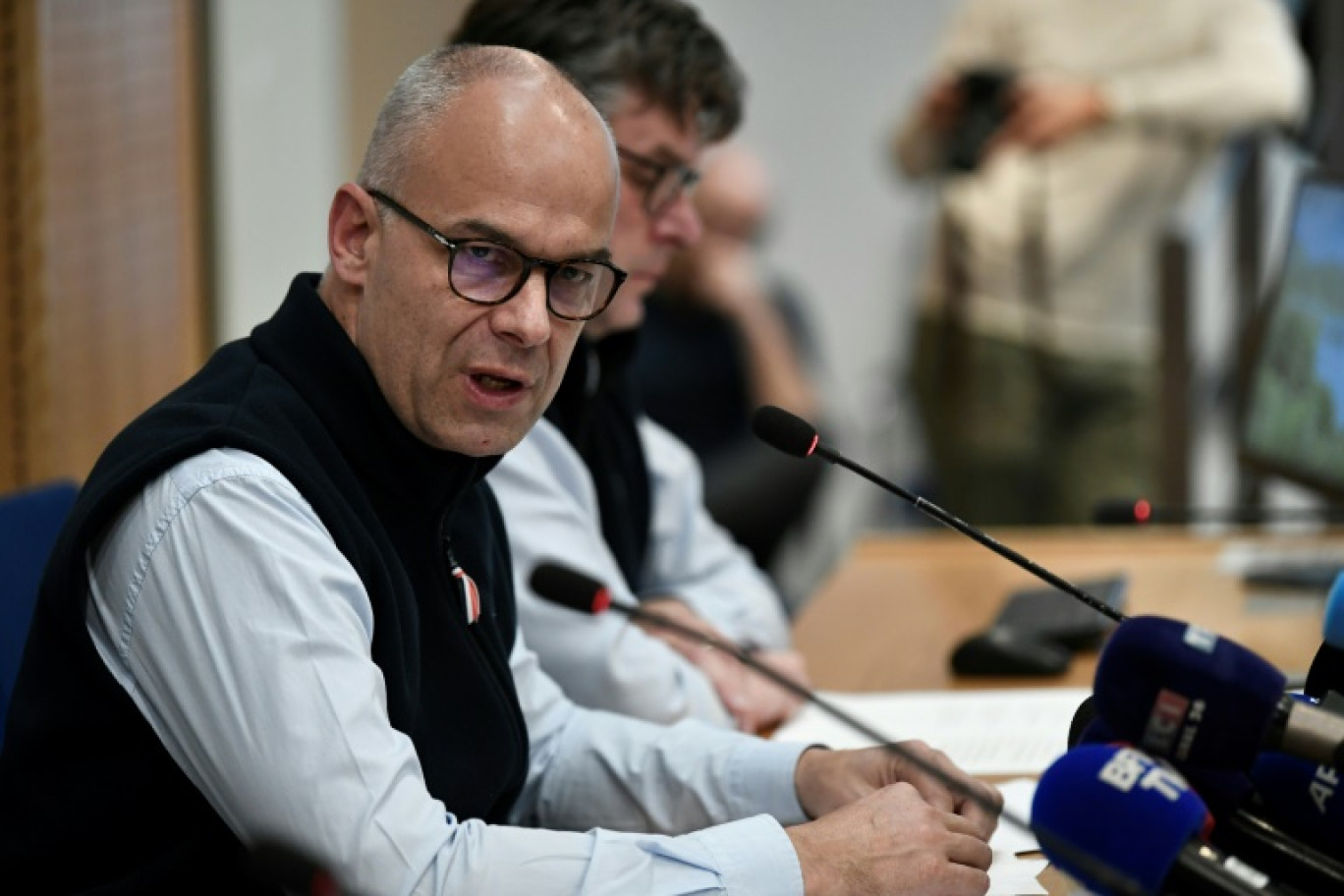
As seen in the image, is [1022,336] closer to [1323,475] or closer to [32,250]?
[1323,475]

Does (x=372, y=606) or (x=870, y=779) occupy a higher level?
(x=372, y=606)

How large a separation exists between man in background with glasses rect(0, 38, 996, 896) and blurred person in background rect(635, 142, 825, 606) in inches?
83.1

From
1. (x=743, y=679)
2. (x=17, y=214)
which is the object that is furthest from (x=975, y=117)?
(x=743, y=679)

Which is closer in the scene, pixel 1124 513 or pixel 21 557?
pixel 21 557

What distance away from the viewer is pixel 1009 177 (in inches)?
157

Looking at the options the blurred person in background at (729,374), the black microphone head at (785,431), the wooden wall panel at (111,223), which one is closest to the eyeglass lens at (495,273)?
the black microphone head at (785,431)

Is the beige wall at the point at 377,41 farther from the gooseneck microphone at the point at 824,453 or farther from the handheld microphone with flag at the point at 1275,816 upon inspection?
the handheld microphone with flag at the point at 1275,816

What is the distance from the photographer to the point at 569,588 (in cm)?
141

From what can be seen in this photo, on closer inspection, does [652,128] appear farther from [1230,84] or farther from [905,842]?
[1230,84]

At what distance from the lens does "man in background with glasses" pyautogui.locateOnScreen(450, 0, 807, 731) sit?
175 centimetres

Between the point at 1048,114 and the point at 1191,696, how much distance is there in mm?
2924

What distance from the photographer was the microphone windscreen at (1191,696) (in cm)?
94

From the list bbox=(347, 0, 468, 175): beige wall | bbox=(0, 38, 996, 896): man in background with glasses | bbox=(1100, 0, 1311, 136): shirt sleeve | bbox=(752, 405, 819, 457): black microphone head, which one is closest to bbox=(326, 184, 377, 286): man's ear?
bbox=(0, 38, 996, 896): man in background with glasses

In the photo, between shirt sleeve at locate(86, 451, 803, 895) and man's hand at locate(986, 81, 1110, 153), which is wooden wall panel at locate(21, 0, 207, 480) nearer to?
shirt sleeve at locate(86, 451, 803, 895)
